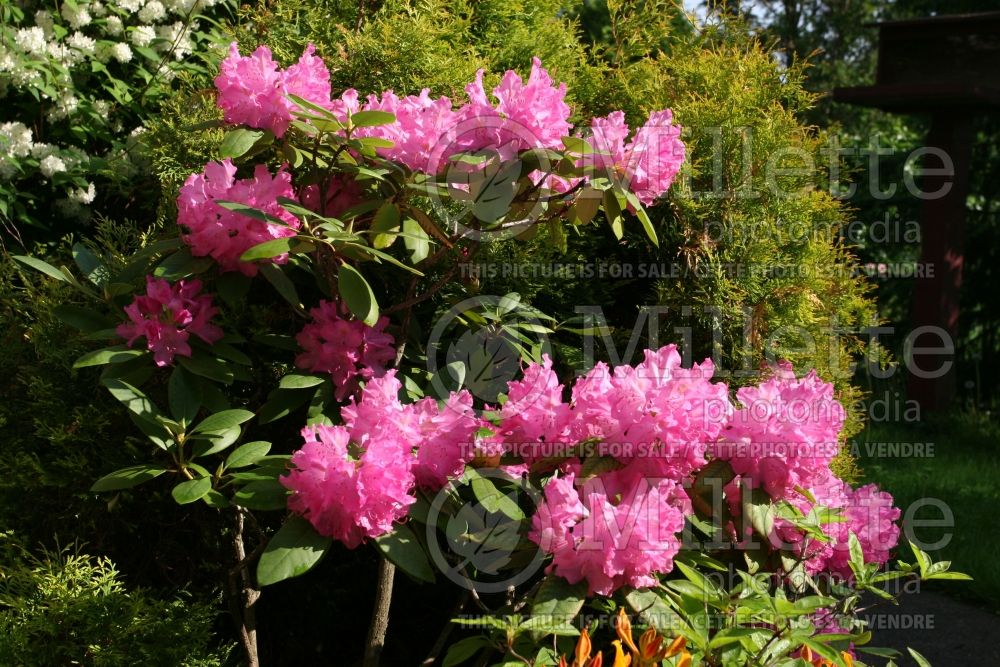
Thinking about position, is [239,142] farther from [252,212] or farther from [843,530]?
[843,530]

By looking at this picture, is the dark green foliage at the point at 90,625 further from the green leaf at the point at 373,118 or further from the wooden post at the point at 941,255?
the wooden post at the point at 941,255

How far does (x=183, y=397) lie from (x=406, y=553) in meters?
0.57

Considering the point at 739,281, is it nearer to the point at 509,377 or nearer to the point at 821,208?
the point at 821,208

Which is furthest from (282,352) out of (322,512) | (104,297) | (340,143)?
(322,512)

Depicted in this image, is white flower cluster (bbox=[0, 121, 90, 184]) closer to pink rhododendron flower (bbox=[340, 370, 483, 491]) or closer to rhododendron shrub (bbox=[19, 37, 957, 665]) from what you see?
rhododendron shrub (bbox=[19, 37, 957, 665])

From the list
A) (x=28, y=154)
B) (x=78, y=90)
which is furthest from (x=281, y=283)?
(x=78, y=90)

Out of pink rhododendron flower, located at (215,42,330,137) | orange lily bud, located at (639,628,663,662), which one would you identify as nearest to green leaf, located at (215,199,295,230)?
pink rhododendron flower, located at (215,42,330,137)

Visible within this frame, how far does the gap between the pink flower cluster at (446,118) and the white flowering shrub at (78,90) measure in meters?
1.11

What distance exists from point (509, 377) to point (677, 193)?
0.74 m

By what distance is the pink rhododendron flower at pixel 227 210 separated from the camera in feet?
6.19

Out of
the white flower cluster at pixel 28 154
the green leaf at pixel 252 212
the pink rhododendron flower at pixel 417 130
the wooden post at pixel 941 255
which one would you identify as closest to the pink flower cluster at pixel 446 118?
the pink rhododendron flower at pixel 417 130

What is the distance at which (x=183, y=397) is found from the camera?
191 centimetres

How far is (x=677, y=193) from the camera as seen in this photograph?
2602 mm

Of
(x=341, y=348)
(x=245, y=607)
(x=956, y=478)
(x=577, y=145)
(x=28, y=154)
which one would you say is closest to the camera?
(x=577, y=145)
